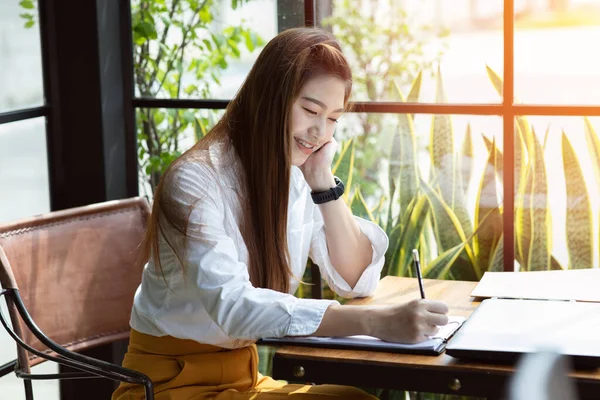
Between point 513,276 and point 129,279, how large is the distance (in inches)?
42.7

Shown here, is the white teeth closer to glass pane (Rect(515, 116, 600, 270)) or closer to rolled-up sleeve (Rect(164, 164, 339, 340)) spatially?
rolled-up sleeve (Rect(164, 164, 339, 340))

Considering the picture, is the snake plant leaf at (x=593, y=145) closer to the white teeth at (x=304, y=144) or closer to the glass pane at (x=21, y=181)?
the white teeth at (x=304, y=144)

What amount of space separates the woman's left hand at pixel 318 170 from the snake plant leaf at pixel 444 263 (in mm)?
574

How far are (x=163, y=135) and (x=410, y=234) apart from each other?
906 millimetres

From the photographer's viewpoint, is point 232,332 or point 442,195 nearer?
point 232,332

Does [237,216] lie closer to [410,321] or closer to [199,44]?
A: [410,321]

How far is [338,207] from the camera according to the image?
2.35 metres

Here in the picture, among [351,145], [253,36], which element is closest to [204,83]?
[253,36]

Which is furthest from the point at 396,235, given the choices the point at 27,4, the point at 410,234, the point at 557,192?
the point at 27,4

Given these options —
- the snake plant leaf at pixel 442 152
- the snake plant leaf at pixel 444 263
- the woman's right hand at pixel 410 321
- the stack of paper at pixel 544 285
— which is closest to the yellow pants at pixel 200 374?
the woman's right hand at pixel 410 321

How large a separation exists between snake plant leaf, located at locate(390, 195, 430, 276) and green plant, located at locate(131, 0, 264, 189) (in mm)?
714

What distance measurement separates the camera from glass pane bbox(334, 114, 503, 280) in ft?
8.95

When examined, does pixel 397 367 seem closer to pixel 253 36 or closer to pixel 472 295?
pixel 472 295

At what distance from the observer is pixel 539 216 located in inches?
106
